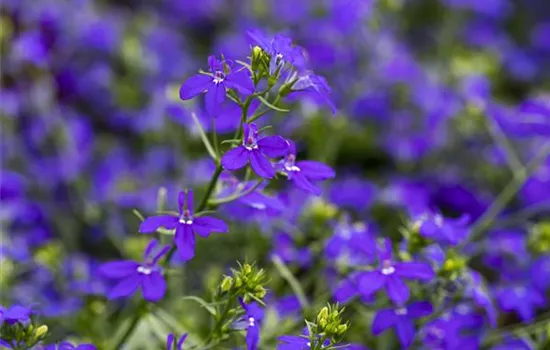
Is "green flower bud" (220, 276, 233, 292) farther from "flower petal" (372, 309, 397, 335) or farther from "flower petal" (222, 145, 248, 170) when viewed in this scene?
"flower petal" (372, 309, 397, 335)

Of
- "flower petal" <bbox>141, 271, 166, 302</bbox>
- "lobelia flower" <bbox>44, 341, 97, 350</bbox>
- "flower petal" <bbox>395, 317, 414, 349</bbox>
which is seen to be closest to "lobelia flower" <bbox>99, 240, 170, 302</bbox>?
"flower petal" <bbox>141, 271, 166, 302</bbox>

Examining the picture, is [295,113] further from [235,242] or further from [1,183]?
[1,183]

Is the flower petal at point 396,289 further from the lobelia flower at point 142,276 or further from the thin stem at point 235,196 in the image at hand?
the lobelia flower at point 142,276

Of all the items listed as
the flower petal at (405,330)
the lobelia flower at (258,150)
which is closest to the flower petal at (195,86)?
the lobelia flower at (258,150)

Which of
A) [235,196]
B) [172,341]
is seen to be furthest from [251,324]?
[235,196]

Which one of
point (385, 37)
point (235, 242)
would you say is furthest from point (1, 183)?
point (385, 37)
